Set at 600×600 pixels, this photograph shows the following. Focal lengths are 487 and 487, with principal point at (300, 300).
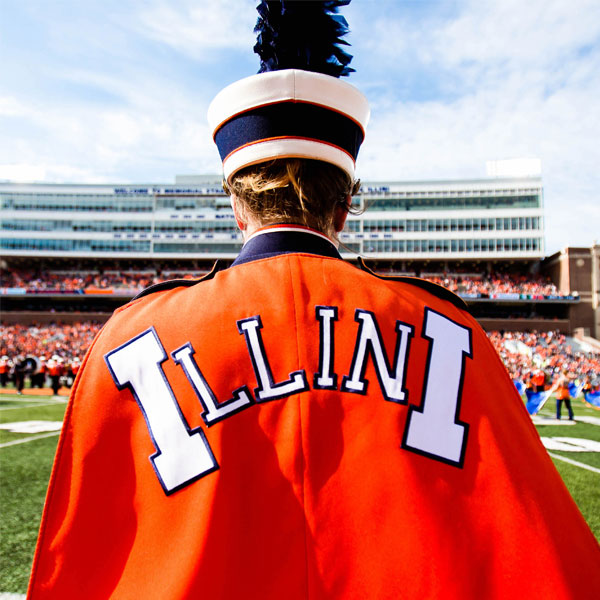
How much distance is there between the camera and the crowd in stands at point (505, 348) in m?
29.7

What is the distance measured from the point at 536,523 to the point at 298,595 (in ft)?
1.45

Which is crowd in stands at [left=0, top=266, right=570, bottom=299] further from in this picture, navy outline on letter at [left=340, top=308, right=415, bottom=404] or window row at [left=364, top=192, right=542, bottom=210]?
navy outline on letter at [left=340, top=308, right=415, bottom=404]

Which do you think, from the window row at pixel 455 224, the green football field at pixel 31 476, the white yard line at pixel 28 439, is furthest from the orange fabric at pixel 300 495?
the window row at pixel 455 224

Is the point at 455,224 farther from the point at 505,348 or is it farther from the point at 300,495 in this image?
the point at 300,495

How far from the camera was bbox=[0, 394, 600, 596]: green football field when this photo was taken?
11.7 ft

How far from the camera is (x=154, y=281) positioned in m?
48.0

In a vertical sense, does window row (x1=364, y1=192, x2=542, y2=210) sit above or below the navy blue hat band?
above

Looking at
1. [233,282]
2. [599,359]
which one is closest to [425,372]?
[233,282]

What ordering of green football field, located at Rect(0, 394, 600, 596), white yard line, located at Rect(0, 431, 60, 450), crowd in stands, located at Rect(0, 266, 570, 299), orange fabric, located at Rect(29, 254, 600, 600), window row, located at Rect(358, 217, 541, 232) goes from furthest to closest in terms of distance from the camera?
window row, located at Rect(358, 217, 541, 232) → crowd in stands, located at Rect(0, 266, 570, 299) → white yard line, located at Rect(0, 431, 60, 450) → green football field, located at Rect(0, 394, 600, 596) → orange fabric, located at Rect(29, 254, 600, 600)

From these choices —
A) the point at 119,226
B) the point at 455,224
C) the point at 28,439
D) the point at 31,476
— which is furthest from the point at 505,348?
the point at 119,226

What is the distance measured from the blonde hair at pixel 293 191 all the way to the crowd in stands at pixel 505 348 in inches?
1042

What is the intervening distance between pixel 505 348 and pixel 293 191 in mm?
38312

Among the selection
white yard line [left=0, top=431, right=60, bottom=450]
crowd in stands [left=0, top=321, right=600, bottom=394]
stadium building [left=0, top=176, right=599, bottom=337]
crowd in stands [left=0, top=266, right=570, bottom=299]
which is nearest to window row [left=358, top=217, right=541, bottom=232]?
stadium building [left=0, top=176, right=599, bottom=337]

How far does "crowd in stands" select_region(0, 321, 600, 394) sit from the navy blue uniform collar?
2652 cm
